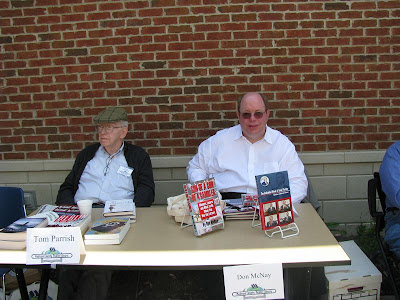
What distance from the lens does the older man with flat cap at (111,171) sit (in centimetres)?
305

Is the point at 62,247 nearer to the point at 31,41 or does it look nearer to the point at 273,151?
the point at 273,151

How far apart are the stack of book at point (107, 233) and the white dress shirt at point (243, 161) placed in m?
1.05

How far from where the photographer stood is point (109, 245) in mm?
1884

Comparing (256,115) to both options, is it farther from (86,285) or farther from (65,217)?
(86,285)

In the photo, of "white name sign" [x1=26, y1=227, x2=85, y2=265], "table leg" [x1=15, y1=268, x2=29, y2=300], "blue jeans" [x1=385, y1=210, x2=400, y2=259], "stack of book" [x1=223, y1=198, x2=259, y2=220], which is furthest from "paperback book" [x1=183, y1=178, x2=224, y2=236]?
"blue jeans" [x1=385, y1=210, x2=400, y2=259]

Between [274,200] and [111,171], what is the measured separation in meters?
1.60

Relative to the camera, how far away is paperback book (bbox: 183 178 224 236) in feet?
6.32

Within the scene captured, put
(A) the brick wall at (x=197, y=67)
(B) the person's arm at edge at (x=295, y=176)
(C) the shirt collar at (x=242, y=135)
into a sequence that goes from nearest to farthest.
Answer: (B) the person's arm at edge at (x=295, y=176) → (C) the shirt collar at (x=242, y=135) → (A) the brick wall at (x=197, y=67)

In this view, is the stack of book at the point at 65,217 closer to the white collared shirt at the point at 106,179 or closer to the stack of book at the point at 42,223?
the stack of book at the point at 42,223

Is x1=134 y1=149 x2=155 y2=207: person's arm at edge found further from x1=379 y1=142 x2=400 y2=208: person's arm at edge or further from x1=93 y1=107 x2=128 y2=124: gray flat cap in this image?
x1=379 y1=142 x2=400 y2=208: person's arm at edge

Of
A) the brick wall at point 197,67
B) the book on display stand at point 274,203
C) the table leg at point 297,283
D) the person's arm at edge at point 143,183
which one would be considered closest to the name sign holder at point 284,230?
the book on display stand at point 274,203

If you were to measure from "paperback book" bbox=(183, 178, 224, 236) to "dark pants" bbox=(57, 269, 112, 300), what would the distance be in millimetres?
647

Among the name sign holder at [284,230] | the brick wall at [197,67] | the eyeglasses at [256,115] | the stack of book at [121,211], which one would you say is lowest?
the name sign holder at [284,230]

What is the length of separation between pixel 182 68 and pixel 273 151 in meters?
1.19
